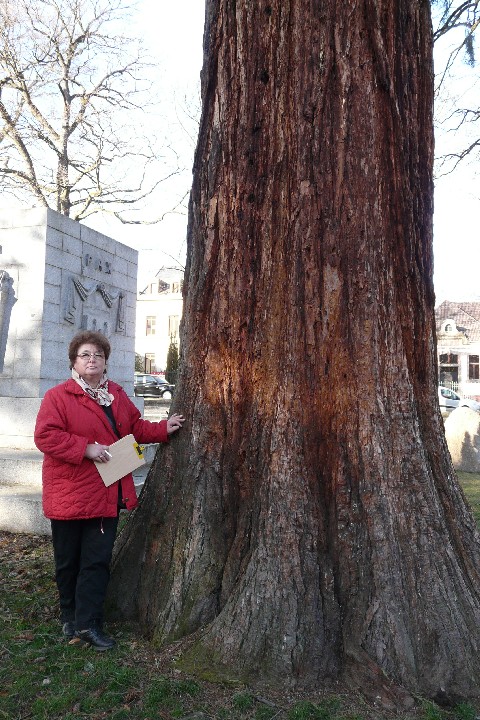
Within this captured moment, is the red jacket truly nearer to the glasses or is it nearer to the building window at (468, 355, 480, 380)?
the glasses

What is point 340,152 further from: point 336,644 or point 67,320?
point 67,320

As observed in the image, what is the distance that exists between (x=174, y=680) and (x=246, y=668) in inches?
14.2

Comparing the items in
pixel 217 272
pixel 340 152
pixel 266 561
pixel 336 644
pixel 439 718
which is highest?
pixel 340 152

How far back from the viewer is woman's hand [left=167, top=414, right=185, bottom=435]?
12.6ft

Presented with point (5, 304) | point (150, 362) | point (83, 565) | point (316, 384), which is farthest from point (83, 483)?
point (150, 362)

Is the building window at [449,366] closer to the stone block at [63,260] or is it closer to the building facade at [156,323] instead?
the building facade at [156,323]

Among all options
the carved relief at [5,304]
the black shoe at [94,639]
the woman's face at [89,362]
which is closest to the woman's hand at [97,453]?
the woman's face at [89,362]

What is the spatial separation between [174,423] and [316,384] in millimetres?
968

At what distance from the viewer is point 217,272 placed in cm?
368

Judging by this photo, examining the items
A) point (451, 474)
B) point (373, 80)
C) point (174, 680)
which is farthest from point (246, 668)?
point (373, 80)

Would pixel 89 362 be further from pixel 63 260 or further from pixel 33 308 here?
pixel 63 260

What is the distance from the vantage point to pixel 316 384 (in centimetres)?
338

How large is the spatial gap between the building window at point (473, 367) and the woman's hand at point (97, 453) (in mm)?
53593

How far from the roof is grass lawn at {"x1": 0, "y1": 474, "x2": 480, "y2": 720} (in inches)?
2131
